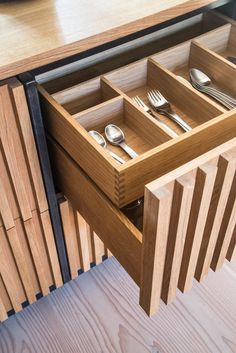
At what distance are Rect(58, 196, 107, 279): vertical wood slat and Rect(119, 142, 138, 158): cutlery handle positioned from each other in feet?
0.72

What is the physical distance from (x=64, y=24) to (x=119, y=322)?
79cm

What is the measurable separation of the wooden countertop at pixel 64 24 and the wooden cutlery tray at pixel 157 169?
11 cm

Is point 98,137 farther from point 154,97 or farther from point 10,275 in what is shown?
point 10,275

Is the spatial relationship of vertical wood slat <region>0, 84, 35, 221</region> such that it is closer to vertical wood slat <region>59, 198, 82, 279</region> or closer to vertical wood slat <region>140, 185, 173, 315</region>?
vertical wood slat <region>59, 198, 82, 279</region>

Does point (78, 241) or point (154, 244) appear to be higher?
point (78, 241)

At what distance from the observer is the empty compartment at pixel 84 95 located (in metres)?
0.81

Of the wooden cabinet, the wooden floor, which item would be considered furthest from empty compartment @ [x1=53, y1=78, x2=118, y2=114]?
the wooden floor

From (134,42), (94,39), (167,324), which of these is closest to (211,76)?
(134,42)

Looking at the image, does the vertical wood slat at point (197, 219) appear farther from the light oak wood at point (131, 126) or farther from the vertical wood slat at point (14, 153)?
the vertical wood slat at point (14, 153)

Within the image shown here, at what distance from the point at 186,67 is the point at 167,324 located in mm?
672

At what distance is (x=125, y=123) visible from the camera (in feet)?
2.74

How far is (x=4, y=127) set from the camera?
2.30ft

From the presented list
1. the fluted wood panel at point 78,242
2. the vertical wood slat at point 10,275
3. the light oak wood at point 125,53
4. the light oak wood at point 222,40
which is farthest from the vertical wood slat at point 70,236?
the light oak wood at point 222,40

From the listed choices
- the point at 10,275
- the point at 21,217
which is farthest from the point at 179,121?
the point at 10,275
